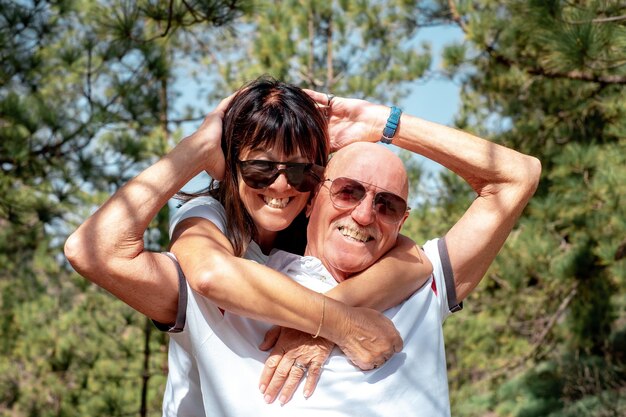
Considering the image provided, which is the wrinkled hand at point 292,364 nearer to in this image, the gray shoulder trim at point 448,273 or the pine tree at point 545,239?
the gray shoulder trim at point 448,273

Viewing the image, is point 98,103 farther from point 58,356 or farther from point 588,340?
point 588,340

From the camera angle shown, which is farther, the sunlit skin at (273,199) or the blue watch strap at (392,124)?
the blue watch strap at (392,124)

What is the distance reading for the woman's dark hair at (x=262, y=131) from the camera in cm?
165

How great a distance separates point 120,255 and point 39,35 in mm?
3346

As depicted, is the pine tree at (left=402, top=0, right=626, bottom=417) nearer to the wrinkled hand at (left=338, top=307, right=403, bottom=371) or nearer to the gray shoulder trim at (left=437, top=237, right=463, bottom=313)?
the gray shoulder trim at (left=437, top=237, right=463, bottom=313)

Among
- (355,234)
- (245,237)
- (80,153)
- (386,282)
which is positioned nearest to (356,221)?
(355,234)

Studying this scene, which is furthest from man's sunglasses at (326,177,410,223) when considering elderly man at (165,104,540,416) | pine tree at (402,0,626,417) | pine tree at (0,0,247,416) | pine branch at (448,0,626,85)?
pine branch at (448,0,626,85)

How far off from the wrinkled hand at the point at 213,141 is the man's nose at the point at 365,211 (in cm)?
32

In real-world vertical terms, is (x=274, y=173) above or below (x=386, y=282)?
above

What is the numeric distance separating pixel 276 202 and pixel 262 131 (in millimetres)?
156

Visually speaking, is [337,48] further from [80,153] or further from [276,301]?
[276,301]

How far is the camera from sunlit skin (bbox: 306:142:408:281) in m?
1.64

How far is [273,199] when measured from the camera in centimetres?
166

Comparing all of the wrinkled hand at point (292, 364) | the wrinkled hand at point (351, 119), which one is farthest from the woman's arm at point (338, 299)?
the wrinkled hand at point (351, 119)
